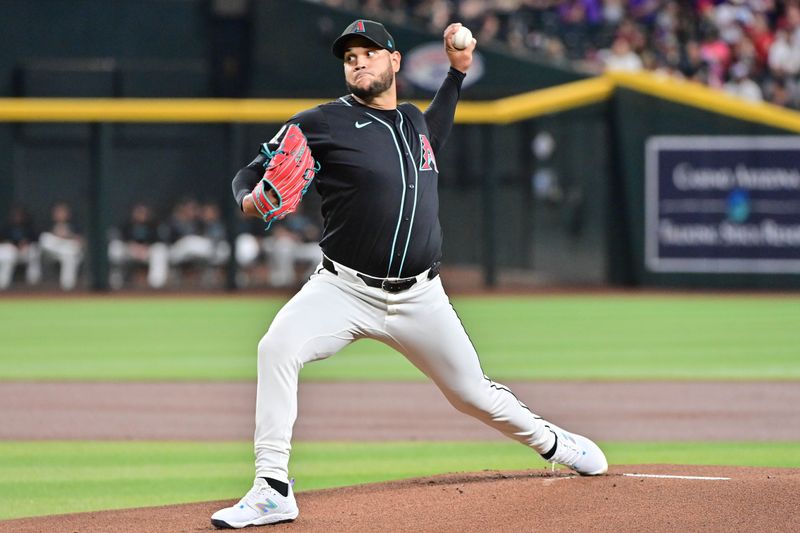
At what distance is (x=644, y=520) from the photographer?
4.55m

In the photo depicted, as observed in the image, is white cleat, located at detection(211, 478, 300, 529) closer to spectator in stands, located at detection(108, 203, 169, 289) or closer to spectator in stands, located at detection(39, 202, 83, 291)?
spectator in stands, located at detection(108, 203, 169, 289)

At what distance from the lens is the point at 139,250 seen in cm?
1877

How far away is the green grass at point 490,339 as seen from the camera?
34.1ft

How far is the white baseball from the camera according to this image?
17.1 ft

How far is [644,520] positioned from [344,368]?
6.35 metres

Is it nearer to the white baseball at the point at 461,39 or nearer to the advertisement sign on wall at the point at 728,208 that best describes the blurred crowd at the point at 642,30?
the advertisement sign on wall at the point at 728,208

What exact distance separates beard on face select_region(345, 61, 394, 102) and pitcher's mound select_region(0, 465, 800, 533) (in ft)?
5.15

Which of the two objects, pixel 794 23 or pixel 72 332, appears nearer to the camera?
pixel 72 332

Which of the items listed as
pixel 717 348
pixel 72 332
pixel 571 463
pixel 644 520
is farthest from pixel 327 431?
pixel 72 332

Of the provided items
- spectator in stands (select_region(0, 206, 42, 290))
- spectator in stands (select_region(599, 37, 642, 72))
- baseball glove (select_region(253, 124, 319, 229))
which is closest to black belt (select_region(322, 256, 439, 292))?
baseball glove (select_region(253, 124, 319, 229))

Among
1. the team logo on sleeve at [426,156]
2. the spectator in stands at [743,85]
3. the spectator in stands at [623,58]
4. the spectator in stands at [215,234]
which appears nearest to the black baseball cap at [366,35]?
the team logo on sleeve at [426,156]

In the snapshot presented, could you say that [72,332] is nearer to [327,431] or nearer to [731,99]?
[327,431]

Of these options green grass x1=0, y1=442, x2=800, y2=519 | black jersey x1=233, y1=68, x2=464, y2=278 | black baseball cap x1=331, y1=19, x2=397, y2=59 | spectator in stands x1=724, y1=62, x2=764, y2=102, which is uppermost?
spectator in stands x1=724, y1=62, x2=764, y2=102

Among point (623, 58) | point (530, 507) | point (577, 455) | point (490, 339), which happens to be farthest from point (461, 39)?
point (623, 58)
